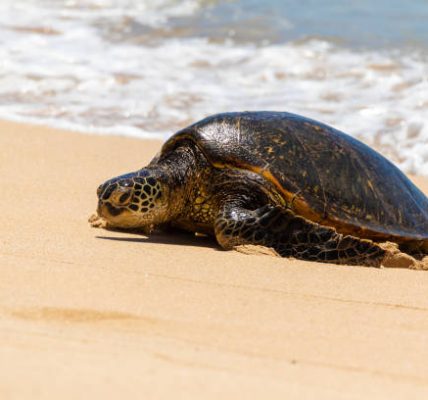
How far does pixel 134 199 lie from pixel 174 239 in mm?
383

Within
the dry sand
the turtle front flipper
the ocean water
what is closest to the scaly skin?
the turtle front flipper

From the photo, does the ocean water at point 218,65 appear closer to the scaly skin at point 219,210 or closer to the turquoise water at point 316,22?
the turquoise water at point 316,22

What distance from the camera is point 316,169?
4.92 meters

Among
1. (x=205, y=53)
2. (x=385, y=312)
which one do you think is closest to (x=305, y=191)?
(x=385, y=312)

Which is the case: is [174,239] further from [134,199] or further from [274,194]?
[274,194]

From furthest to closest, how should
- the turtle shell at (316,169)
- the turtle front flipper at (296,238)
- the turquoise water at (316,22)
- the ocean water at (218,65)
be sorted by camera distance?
1. the turquoise water at (316,22)
2. the ocean water at (218,65)
3. the turtle shell at (316,169)
4. the turtle front flipper at (296,238)

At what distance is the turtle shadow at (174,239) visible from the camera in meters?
4.87

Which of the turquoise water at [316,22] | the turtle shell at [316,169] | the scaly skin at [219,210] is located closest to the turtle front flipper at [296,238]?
the scaly skin at [219,210]

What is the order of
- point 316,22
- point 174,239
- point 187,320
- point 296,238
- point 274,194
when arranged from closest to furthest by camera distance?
point 187,320
point 296,238
point 274,194
point 174,239
point 316,22

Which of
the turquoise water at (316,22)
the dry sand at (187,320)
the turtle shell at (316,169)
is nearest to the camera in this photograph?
the dry sand at (187,320)

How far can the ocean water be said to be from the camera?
8492 millimetres

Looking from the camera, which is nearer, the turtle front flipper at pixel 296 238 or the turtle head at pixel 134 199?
the turtle front flipper at pixel 296 238

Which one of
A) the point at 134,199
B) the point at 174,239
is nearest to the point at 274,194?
the point at 174,239

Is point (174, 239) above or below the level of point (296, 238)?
below
